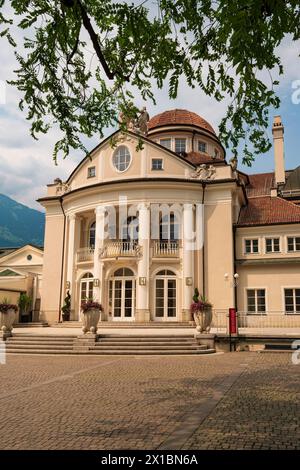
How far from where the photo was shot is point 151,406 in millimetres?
7457

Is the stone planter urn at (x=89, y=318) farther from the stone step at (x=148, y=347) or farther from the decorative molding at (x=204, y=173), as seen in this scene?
the decorative molding at (x=204, y=173)

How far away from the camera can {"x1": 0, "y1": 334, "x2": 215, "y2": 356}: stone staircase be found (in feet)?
53.9

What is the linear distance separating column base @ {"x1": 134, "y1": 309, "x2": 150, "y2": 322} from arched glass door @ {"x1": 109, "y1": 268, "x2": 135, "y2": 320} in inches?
33.0

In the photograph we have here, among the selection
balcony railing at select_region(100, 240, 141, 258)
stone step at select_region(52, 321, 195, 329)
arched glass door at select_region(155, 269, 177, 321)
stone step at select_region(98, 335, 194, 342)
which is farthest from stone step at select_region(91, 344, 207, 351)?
balcony railing at select_region(100, 240, 141, 258)

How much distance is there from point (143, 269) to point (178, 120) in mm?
16115

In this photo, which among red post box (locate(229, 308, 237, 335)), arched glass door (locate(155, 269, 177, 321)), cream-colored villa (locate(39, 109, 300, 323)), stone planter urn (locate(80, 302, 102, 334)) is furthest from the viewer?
arched glass door (locate(155, 269, 177, 321))

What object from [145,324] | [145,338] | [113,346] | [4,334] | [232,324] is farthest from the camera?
[145,324]

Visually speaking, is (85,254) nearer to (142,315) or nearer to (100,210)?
(100,210)

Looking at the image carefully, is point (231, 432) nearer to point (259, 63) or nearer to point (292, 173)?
point (259, 63)

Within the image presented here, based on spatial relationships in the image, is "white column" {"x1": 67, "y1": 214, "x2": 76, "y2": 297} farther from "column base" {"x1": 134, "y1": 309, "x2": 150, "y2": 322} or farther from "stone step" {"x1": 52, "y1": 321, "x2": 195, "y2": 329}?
"column base" {"x1": 134, "y1": 309, "x2": 150, "y2": 322}

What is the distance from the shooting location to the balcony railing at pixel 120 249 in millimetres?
26250

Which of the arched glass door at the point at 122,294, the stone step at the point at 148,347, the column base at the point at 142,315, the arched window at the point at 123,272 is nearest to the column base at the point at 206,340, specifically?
the stone step at the point at 148,347

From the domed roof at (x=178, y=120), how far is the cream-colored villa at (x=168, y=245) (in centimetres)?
889

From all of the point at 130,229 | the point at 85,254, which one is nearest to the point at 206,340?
the point at 130,229
